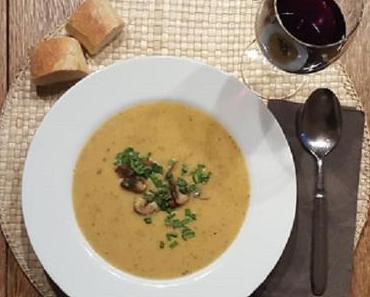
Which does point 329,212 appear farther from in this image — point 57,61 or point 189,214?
point 57,61

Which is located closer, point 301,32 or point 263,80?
point 301,32

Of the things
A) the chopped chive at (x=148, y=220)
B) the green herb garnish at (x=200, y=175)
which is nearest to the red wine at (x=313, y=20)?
the green herb garnish at (x=200, y=175)

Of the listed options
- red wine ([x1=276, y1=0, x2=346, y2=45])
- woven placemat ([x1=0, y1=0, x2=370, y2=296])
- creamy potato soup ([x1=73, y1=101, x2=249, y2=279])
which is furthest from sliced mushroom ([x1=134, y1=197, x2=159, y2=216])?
red wine ([x1=276, y1=0, x2=346, y2=45])

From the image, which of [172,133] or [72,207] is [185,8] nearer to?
[172,133]

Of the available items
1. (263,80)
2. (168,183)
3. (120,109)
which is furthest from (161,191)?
(263,80)

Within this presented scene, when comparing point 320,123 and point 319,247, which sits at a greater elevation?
point 320,123
